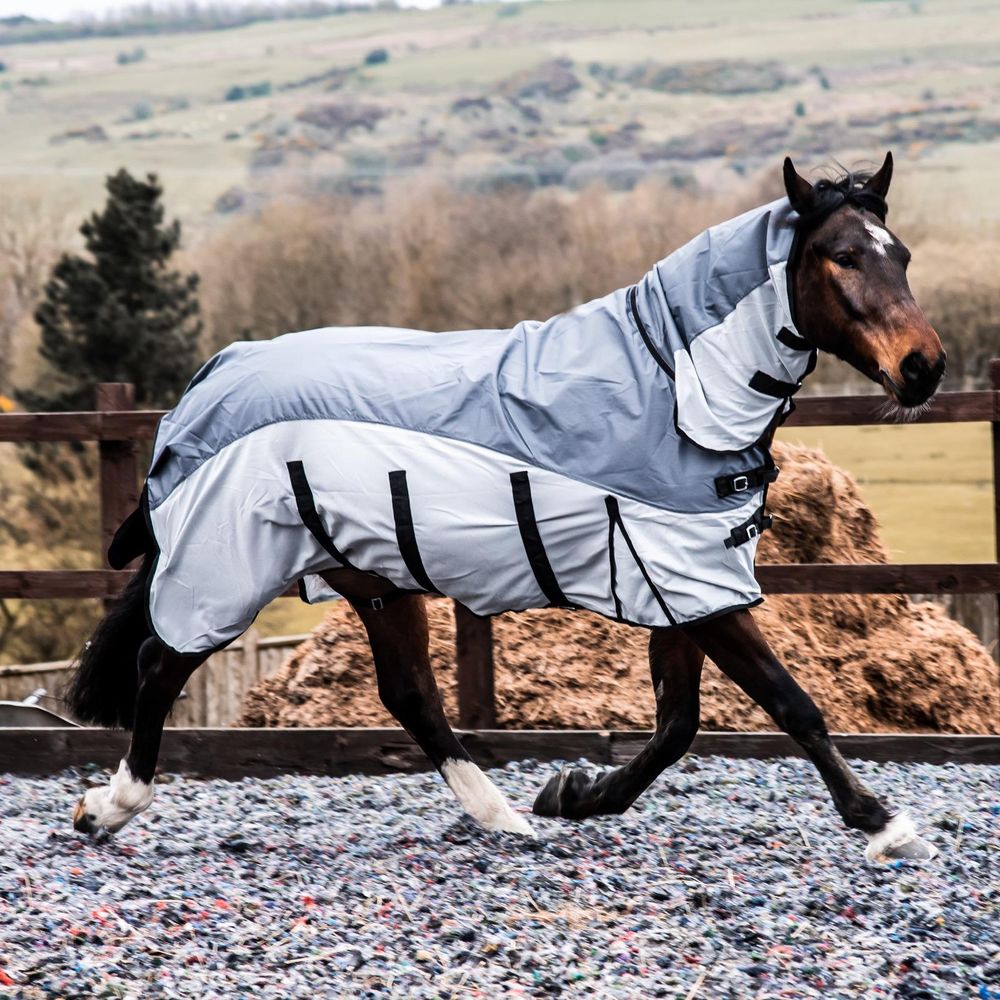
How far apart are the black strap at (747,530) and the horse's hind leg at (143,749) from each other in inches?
65.0

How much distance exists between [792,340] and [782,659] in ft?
8.84

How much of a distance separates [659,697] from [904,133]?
6096 cm

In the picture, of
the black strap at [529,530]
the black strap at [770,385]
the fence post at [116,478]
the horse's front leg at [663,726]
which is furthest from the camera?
the fence post at [116,478]

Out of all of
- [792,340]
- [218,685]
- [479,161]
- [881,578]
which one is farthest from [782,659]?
[479,161]

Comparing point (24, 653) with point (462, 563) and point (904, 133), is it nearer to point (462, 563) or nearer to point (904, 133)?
point (462, 563)

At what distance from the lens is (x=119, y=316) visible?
2886 centimetres

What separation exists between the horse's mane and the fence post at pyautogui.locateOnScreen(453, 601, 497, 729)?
2.33 metres

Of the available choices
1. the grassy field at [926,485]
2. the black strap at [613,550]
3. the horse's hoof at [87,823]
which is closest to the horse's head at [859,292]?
the black strap at [613,550]

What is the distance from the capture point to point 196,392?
4.01 m

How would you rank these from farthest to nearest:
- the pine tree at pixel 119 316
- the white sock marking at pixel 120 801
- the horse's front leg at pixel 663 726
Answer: the pine tree at pixel 119 316 < the white sock marking at pixel 120 801 < the horse's front leg at pixel 663 726

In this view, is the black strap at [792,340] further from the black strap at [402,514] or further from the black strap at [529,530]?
the black strap at [402,514]

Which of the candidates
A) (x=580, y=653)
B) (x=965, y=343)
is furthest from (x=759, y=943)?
(x=965, y=343)

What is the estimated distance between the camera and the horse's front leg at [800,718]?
356 centimetres

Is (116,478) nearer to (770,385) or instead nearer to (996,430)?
(770,385)
